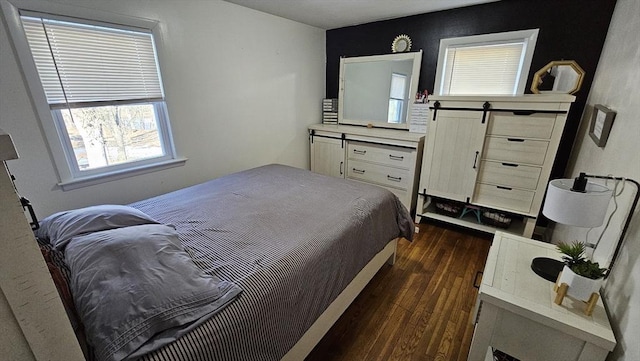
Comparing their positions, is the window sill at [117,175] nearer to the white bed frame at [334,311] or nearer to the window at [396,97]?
the white bed frame at [334,311]

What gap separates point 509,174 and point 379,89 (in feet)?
5.97

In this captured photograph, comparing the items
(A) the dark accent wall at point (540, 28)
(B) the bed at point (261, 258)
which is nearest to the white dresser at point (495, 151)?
(A) the dark accent wall at point (540, 28)

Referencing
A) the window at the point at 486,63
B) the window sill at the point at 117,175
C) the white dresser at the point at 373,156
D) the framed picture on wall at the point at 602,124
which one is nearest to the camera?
the framed picture on wall at the point at 602,124

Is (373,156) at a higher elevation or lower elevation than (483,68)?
lower

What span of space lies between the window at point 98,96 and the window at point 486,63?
2880mm

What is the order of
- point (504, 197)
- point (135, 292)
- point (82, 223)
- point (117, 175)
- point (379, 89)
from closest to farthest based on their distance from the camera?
1. point (135, 292)
2. point (82, 223)
3. point (117, 175)
4. point (504, 197)
5. point (379, 89)

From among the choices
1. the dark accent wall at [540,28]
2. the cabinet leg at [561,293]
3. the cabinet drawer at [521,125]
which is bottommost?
the cabinet leg at [561,293]

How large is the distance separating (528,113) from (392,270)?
5.76 feet

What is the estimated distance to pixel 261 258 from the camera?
1.17m

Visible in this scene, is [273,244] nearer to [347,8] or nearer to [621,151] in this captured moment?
[621,151]

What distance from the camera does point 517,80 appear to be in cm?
249

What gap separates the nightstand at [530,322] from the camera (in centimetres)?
93

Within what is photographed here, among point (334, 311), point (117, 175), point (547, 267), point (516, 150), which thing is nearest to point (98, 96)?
point (117, 175)

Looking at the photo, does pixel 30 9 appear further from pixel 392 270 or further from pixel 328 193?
pixel 392 270
